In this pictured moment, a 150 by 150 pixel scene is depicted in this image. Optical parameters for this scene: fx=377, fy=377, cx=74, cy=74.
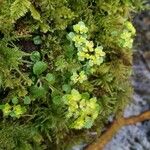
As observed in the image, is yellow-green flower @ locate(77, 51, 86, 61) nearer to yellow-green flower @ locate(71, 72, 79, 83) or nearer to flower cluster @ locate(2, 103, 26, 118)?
yellow-green flower @ locate(71, 72, 79, 83)

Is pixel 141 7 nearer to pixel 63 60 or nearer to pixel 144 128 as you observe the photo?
Answer: pixel 63 60

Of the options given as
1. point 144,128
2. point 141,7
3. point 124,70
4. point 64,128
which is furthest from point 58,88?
point 144,128

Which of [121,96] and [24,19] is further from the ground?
[24,19]

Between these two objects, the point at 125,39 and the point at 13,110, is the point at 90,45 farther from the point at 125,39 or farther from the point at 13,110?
the point at 13,110

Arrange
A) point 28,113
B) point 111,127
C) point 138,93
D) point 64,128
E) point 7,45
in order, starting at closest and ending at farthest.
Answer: point 7,45, point 28,113, point 64,128, point 111,127, point 138,93

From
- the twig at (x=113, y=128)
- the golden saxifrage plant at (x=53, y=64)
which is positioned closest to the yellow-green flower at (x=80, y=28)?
the golden saxifrage plant at (x=53, y=64)

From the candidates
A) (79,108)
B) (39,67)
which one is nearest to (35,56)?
(39,67)

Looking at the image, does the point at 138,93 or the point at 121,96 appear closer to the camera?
the point at 121,96
